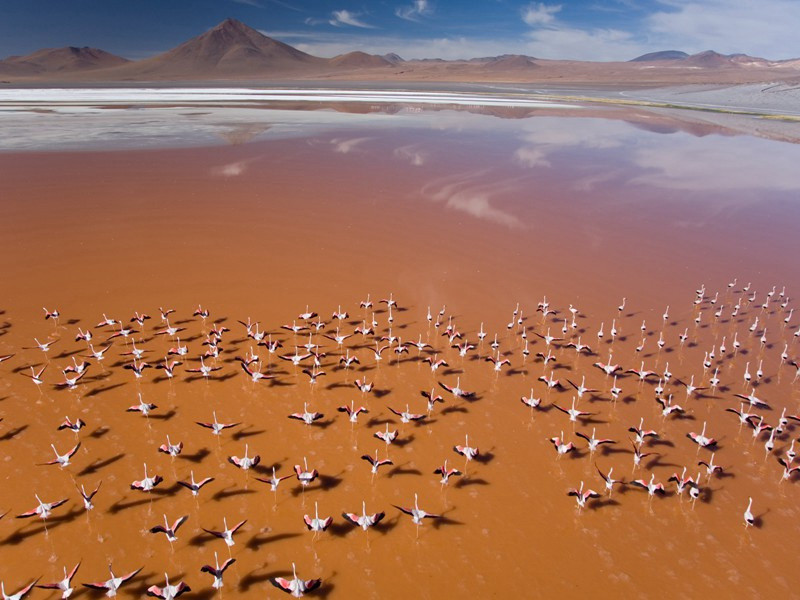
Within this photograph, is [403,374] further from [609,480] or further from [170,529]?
[170,529]

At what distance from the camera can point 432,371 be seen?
11.2 m

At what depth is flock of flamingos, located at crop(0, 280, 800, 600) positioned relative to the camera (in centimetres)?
776

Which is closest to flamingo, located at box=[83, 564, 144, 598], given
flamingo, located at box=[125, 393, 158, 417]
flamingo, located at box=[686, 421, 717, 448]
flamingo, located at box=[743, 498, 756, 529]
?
flamingo, located at box=[125, 393, 158, 417]

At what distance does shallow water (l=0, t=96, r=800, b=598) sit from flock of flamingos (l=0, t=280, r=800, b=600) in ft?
0.33

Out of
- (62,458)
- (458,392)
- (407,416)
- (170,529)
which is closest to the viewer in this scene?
(170,529)

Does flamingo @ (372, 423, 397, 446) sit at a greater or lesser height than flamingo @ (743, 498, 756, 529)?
greater

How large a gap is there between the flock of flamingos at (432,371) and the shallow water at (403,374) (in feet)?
0.33

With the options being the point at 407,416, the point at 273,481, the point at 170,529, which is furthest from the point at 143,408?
the point at 407,416

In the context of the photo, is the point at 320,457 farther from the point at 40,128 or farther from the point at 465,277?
the point at 40,128

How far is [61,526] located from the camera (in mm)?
7184

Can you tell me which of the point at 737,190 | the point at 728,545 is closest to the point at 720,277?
the point at 728,545

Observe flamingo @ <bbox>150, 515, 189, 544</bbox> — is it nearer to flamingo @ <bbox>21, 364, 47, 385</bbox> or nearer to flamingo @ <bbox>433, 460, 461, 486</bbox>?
flamingo @ <bbox>433, 460, 461, 486</bbox>

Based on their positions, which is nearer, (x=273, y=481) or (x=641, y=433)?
(x=273, y=481)

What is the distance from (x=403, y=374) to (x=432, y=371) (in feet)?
2.05
